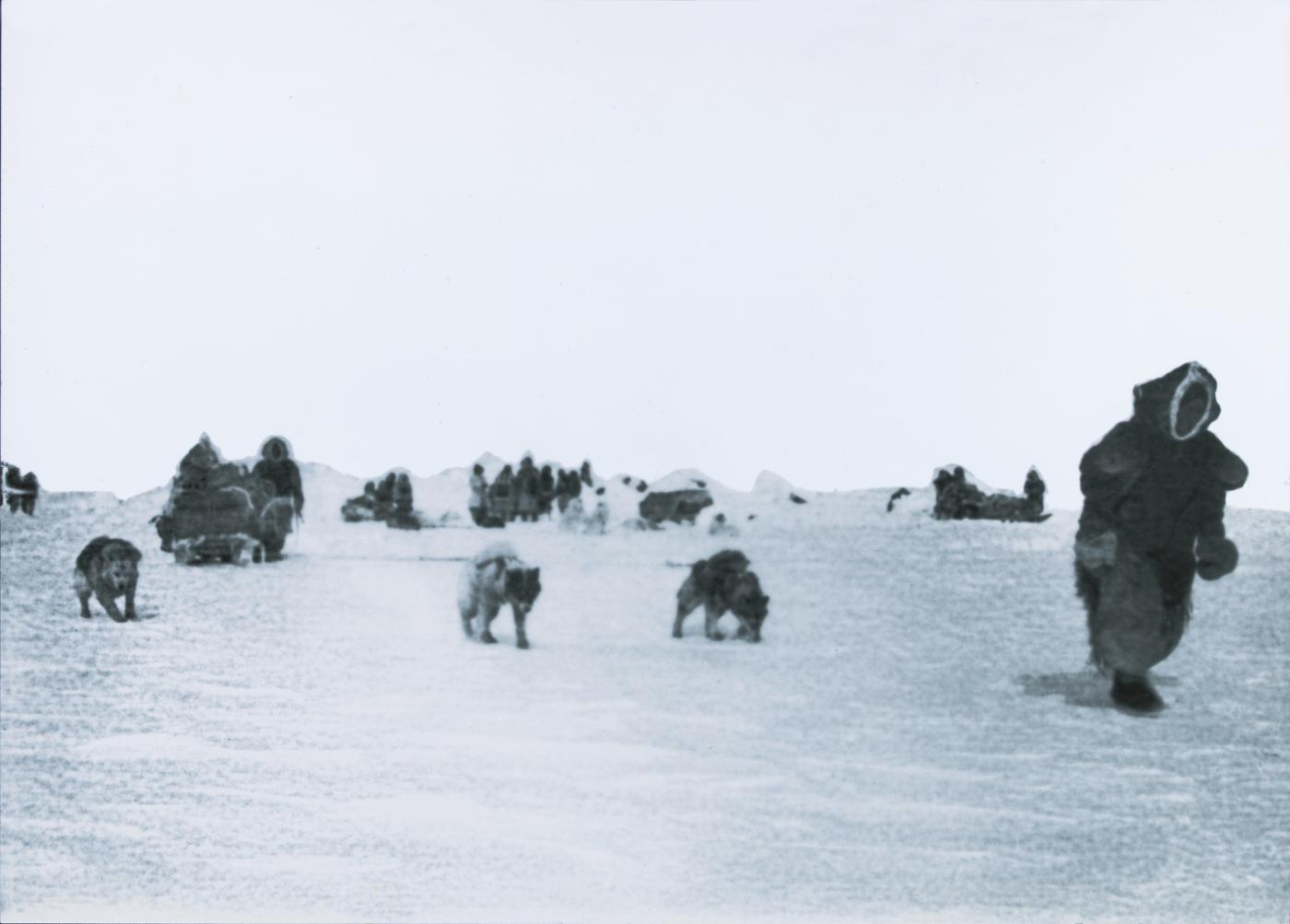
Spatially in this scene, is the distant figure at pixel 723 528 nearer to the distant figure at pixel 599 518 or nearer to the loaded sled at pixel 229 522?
the distant figure at pixel 599 518

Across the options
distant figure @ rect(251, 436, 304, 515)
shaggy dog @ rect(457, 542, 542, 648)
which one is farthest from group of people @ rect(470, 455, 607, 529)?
distant figure @ rect(251, 436, 304, 515)

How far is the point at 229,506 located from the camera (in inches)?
190

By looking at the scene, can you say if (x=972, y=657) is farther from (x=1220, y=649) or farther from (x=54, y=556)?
(x=54, y=556)

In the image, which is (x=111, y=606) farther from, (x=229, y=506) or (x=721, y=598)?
(x=721, y=598)

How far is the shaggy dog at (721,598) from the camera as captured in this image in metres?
4.52

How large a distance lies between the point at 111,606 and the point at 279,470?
2.28 ft

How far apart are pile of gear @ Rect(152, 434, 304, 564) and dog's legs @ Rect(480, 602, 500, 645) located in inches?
30.4

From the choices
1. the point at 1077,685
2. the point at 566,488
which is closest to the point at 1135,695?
the point at 1077,685

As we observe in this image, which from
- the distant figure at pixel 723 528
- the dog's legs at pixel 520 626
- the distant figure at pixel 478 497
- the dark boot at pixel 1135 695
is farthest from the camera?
the distant figure at pixel 478 497

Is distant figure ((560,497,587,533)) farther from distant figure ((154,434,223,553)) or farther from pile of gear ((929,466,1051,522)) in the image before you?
distant figure ((154,434,223,553))

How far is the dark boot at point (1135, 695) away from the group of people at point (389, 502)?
2262 millimetres

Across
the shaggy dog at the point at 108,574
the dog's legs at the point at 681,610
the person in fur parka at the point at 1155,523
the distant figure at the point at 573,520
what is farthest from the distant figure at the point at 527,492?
the person in fur parka at the point at 1155,523

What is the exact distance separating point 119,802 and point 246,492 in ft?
3.49

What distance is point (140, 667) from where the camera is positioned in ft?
14.9
